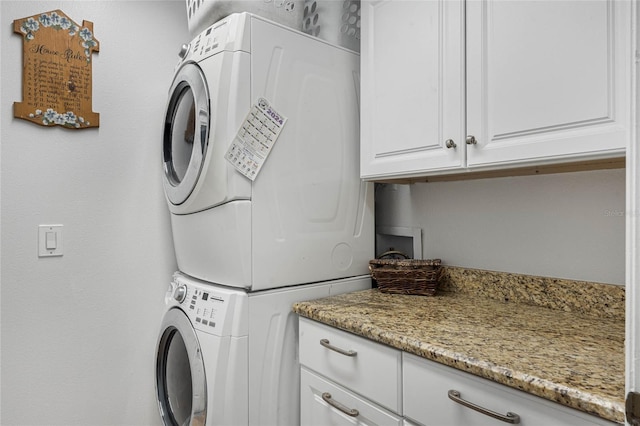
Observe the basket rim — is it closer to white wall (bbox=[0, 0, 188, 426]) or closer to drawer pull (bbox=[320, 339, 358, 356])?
drawer pull (bbox=[320, 339, 358, 356])

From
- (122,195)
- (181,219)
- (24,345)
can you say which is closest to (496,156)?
(181,219)

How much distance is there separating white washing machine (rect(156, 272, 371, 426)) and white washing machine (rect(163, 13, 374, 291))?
0.06 m

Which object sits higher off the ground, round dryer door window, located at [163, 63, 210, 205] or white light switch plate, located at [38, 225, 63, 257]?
round dryer door window, located at [163, 63, 210, 205]

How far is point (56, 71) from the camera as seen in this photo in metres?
1.65

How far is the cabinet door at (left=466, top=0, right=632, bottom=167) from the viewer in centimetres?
97

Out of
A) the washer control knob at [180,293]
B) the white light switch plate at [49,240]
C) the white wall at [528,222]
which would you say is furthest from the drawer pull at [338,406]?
the white light switch plate at [49,240]

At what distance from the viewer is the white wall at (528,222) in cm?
125

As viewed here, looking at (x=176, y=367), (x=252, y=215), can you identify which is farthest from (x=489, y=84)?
(x=176, y=367)

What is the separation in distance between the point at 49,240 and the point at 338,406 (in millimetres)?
1347

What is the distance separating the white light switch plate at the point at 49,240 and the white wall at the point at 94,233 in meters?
0.02

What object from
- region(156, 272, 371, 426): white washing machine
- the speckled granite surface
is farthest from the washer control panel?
the speckled granite surface

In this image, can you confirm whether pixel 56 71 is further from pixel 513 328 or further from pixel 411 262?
pixel 513 328

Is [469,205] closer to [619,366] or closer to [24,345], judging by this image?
[619,366]

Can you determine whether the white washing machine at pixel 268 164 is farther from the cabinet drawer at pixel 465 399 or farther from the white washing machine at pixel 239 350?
the cabinet drawer at pixel 465 399
